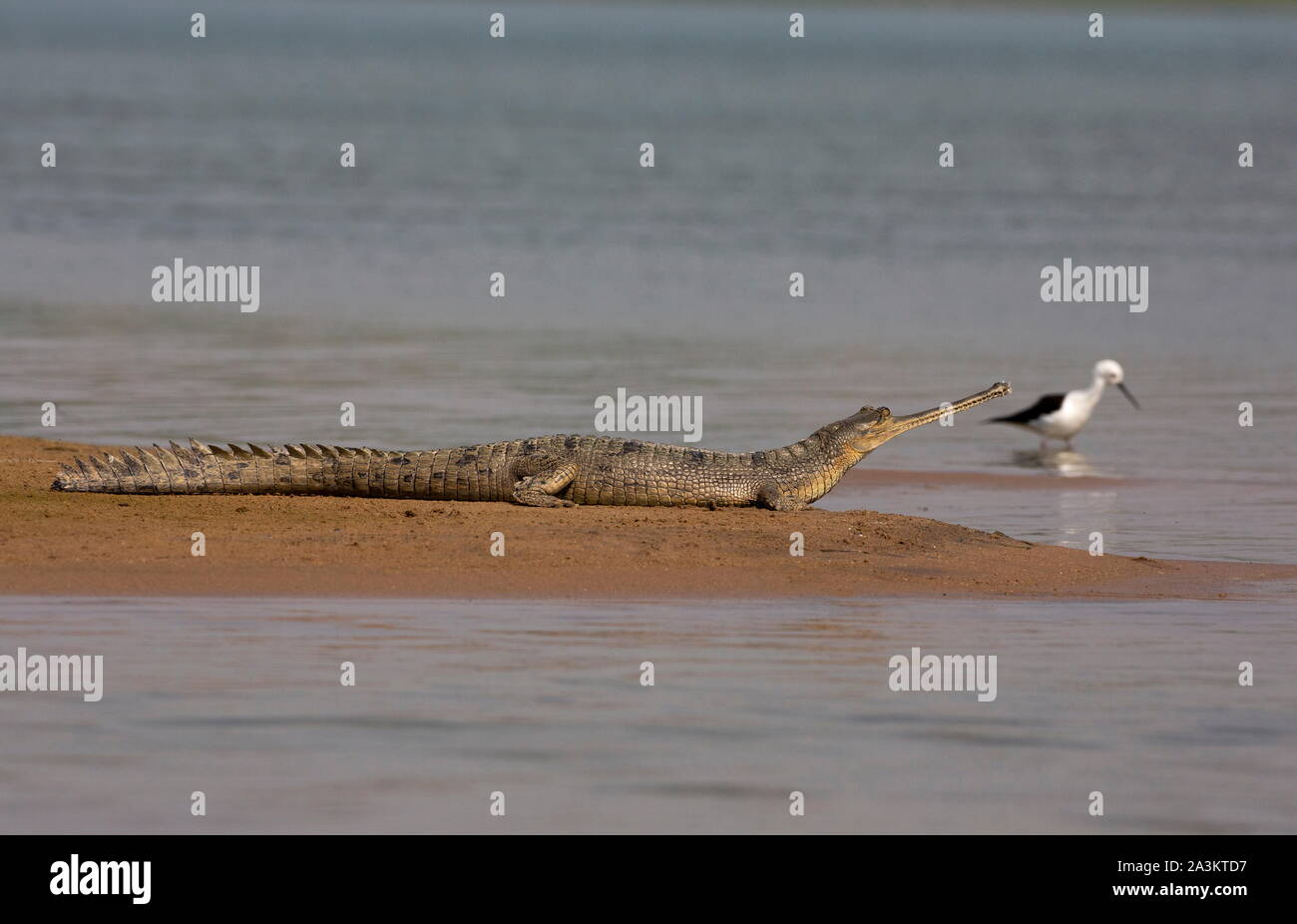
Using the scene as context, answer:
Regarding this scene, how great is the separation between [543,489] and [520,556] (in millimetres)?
1693

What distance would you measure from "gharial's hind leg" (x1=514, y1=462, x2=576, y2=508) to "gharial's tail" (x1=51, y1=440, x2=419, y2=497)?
2.15 feet

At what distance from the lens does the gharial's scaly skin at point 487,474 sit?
39.7 ft

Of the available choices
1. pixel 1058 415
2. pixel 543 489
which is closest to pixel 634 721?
pixel 543 489

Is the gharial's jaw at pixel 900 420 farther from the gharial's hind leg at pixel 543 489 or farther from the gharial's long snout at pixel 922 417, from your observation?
the gharial's hind leg at pixel 543 489

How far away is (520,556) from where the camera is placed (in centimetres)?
1064

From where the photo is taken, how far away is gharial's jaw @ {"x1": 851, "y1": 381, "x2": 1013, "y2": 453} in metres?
13.3

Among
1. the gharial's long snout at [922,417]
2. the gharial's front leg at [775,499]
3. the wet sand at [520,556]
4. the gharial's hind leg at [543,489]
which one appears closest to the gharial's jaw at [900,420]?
the gharial's long snout at [922,417]

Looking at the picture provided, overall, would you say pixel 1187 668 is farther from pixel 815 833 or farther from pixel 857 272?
pixel 857 272

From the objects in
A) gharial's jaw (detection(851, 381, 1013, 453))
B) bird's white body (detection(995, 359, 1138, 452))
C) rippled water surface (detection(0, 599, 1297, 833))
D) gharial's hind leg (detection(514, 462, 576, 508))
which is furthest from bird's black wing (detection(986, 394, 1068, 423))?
rippled water surface (detection(0, 599, 1297, 833))

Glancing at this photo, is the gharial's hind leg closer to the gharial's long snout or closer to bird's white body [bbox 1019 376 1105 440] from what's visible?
the gharial's long snout

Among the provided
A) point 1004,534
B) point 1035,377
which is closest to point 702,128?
point 1035,377

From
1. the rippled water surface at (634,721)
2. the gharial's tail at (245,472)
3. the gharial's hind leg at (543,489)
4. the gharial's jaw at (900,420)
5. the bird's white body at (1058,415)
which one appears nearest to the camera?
the rippled water surface at (634,721)

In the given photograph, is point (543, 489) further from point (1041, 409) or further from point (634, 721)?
point (1041, 409)

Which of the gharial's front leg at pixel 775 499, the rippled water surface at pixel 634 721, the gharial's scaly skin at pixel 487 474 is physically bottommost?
the rippled water surface at pixel 634 721
